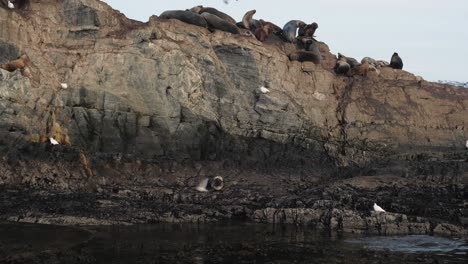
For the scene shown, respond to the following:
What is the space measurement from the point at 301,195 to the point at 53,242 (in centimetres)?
709

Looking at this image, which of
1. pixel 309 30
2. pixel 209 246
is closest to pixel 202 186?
pixel 209 246

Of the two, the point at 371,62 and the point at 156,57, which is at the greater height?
the point at 371,62

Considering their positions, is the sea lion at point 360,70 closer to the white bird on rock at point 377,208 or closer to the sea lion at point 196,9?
the sea lion at point 196,9

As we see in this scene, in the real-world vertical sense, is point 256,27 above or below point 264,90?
above

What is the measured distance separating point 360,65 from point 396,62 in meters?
2.64

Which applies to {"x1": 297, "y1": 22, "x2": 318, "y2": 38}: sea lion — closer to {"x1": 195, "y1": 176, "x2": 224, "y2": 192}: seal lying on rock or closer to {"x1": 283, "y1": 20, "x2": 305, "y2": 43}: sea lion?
{"x1": 283, "y1": 20, "x2": 305, "y2": 43}: sea lion

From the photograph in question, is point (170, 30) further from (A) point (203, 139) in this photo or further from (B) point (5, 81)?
(B) point (5, 81)

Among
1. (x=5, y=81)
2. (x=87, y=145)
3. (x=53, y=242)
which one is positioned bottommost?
(x=53, y=242)

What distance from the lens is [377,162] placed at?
18328 mm

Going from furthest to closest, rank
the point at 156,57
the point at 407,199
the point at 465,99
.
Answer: the point at 465,99, the point at 156,57, the point at 407,199

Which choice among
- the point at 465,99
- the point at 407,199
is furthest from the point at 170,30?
the point at 465,99

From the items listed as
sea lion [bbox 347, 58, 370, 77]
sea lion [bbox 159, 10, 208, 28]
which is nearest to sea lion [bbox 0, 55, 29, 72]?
sea lion [bbox 159, 10, 208, 28]

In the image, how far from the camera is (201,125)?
60.8 feet

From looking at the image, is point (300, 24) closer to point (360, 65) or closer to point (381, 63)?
point (360, 65)
